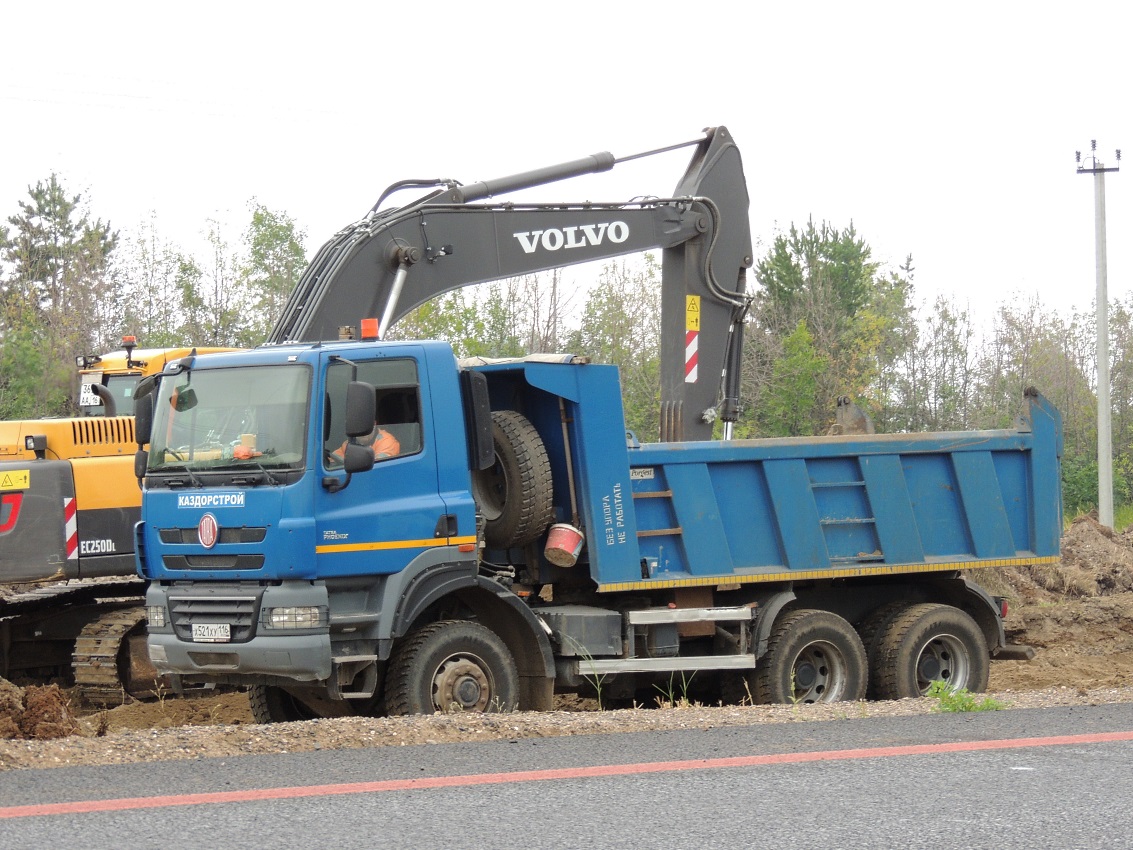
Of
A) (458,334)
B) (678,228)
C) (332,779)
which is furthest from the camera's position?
(458,334)

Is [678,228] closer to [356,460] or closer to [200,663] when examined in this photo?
[356,460]

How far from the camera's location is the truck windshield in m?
9.24

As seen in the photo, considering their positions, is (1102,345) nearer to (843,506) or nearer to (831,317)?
(831,317)

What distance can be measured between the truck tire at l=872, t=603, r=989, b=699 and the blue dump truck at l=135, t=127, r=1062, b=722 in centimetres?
2

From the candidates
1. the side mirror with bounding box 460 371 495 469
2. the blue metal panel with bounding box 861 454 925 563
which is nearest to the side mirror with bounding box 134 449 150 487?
the side mirror with bounding box 460 371 495 469

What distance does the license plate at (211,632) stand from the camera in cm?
920

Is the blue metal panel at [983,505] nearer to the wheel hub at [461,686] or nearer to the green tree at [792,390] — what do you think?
the wheel hub at [461,686]

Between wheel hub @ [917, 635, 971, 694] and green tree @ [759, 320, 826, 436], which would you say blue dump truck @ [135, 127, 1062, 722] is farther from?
green tree @ [759, 320, 826, 436]

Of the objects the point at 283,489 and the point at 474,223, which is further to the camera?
the point at 474,223

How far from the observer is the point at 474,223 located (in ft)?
40.6

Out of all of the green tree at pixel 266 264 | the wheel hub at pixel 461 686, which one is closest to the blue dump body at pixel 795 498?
the wheel hub at pixel 461 686

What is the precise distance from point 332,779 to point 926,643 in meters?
6.61

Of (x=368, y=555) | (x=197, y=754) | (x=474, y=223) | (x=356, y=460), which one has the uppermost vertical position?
(x=474, y=223)

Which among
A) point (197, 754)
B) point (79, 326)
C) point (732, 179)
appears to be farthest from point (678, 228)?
point (79, 326)
